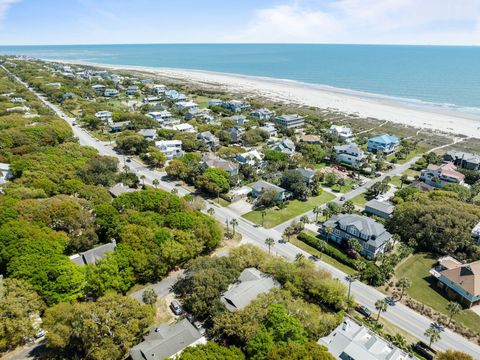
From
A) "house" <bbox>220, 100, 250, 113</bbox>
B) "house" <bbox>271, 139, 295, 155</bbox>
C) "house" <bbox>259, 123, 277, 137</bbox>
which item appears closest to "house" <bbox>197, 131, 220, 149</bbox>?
"house" <bbox>271, 139, 295, 155</bbox>

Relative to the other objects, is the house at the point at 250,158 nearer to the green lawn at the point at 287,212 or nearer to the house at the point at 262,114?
the green lawn at the point at 287,212

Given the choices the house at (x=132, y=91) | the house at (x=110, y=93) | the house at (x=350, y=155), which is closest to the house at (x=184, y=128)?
the house at (x=350, y=155)

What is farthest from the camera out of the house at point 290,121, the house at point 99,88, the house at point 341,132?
the house at point 99,88

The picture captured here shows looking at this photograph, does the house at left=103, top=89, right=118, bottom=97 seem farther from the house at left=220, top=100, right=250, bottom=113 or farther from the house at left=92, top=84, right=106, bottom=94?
the house at left=220, top=100, right=250, bottom=113

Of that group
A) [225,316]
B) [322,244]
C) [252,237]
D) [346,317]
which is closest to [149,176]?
[252,237]

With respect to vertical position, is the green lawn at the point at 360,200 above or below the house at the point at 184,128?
below

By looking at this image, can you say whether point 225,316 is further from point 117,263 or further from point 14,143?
point 14,143
